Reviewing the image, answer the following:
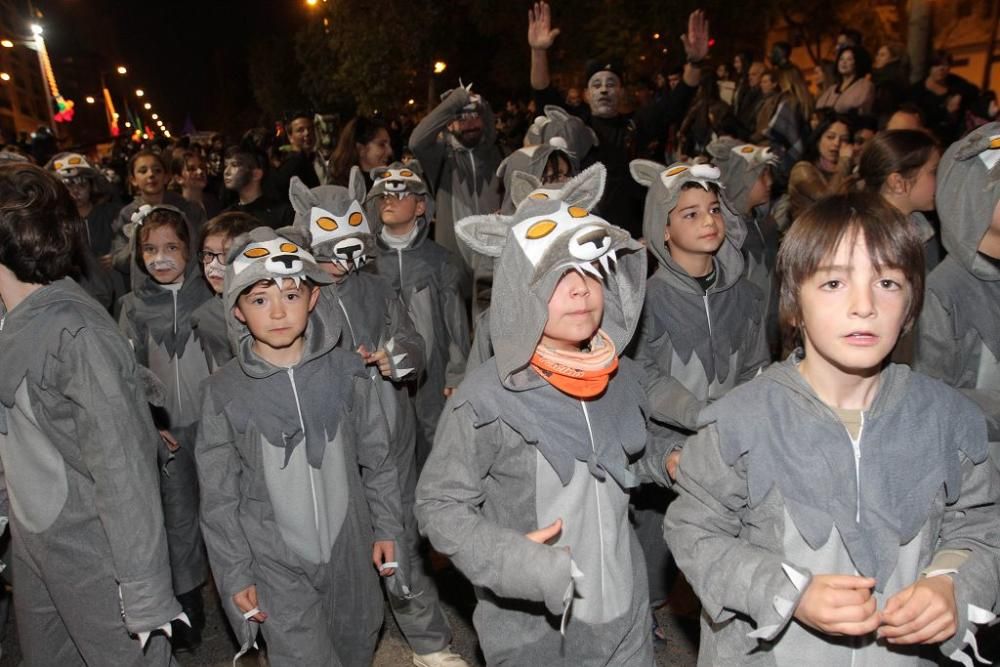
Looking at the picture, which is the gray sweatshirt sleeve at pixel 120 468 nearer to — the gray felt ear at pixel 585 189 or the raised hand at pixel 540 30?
the gray felt ear at pixel 585 189

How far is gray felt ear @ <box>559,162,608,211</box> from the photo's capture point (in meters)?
2.69

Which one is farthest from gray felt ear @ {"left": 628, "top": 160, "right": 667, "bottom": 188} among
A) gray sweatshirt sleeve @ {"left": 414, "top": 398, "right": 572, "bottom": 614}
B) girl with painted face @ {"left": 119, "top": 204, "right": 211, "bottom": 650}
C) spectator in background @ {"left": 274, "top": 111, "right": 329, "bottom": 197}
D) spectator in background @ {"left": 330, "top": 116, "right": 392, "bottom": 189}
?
spectator in background @ {"left": 274, "top": 111, "right": 329, "bottom": 197}

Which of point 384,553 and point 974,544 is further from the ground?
point 974,544

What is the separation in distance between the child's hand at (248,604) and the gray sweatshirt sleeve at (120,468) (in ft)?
0.88

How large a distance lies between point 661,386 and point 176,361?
2782 millimetres

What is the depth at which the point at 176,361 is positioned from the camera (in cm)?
429

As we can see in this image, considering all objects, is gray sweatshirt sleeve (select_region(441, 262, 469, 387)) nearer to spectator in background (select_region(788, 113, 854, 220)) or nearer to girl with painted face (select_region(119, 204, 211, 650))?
girl with painted face (select_region(119, 204, 211, 650))

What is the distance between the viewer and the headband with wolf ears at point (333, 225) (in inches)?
167

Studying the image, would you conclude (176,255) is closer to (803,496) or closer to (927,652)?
(803,496)

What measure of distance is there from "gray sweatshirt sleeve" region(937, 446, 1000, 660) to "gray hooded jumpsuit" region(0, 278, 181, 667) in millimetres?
2458

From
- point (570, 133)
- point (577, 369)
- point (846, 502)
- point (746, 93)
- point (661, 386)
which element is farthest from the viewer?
point (746, 93)

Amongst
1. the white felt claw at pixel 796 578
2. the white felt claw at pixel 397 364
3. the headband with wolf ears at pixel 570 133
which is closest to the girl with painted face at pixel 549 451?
the white felt claw at pixel 796 578

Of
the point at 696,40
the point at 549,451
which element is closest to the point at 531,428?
the point at 549,451

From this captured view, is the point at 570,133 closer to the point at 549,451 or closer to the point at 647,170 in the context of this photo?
the point at 647,170
